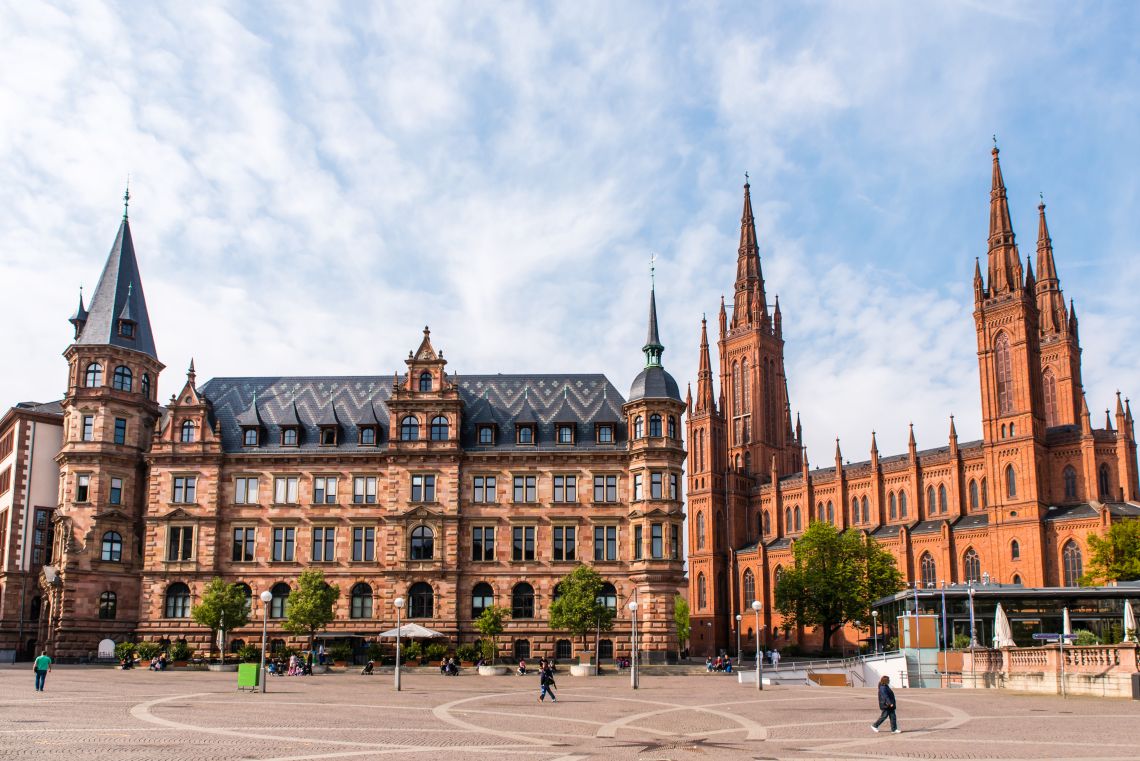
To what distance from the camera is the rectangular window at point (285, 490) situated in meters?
67.2

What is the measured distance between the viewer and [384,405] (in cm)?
7031

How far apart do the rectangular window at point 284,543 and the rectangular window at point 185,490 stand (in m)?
5.73

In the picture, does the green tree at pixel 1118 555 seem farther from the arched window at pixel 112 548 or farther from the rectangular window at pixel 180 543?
the arched window at pixel 112 548

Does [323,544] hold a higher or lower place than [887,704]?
higher

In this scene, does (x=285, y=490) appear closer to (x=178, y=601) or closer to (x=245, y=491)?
(x=245, y=491)

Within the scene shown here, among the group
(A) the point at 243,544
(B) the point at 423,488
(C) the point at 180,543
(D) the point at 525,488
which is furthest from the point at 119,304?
(D) the point at 525,488

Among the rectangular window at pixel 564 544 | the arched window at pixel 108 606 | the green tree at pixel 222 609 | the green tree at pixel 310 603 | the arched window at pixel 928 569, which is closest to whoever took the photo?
the green tree at pixel 222 609

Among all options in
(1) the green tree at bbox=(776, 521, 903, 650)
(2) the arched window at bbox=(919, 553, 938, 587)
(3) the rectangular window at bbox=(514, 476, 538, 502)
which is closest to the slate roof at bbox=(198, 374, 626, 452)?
(3) the rectangular window at bbox=(514, 476, 538, 502)

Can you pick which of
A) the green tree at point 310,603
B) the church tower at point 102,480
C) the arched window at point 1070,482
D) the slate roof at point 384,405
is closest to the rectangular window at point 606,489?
the slate roof at point 384,405

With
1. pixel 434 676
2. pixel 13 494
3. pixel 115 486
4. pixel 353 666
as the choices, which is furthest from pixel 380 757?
pixel 13 494

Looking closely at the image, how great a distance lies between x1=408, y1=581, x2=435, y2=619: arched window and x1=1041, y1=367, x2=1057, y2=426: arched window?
100 m

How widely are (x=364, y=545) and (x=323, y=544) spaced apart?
8.45 feet

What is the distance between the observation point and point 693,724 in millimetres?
29891

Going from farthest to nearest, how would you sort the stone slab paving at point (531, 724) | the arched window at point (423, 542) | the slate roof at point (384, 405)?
the slate roof at point (384, 405) < the arched window at point (423, 542) < the stone slab paving at point (531, 724)
